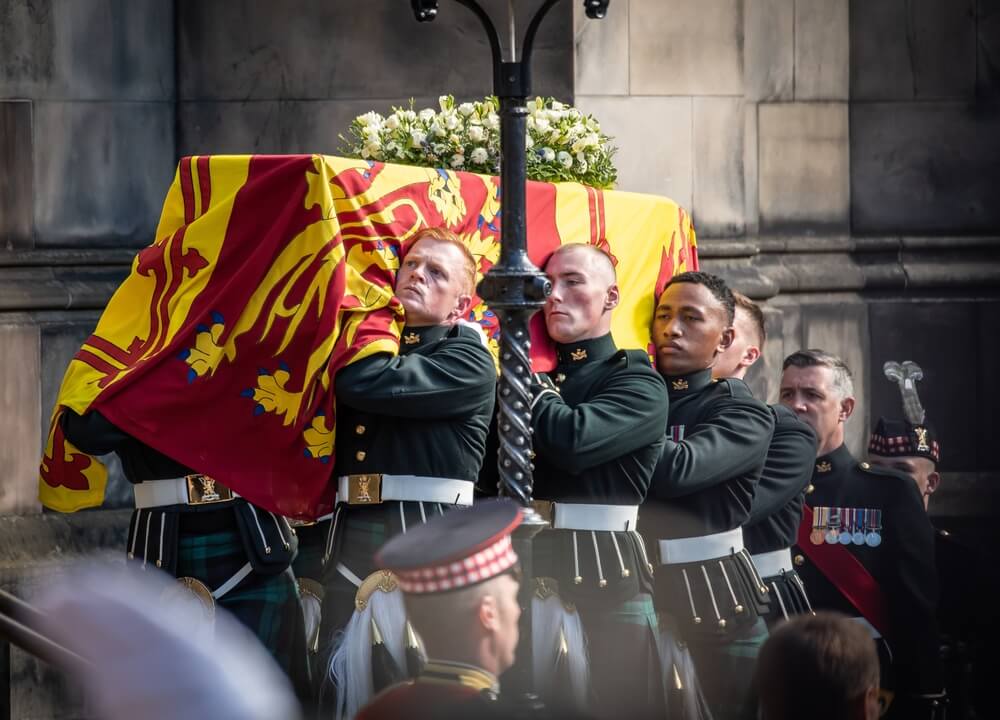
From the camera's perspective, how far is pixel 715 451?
5.54m

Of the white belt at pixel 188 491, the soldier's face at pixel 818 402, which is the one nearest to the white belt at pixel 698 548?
the soldier's face at pixel 818 402

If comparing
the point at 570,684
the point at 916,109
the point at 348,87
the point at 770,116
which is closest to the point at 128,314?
the point at 570,684

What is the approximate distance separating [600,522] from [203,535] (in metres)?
1.29

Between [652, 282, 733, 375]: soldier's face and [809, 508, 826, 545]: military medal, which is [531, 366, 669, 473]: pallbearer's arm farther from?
[809, 508, 826, 545]: military medal

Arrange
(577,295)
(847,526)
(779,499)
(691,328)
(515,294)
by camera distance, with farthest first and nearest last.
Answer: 1. (847,526)
2. (779,499)
3. (691,328)
4. (577,295)
5. (515,294)

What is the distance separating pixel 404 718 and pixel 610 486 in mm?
2527

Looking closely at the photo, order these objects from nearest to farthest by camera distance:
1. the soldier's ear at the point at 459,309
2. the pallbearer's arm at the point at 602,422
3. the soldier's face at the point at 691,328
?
the pallbearer's arm at the point at 602,422 < the soldier's ear at the point at 459,309 < the soldier's face at the point at 691,328

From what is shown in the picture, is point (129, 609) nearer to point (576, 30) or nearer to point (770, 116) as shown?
point (576, 30)

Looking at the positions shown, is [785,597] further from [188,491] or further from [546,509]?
[188,491]

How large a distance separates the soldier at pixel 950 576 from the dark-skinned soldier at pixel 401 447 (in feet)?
7.55

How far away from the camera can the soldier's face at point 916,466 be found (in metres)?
6.87

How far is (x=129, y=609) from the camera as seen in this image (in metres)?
2.05

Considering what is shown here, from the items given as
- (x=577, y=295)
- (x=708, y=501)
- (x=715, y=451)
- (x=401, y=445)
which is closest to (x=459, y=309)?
(x=577, y=295)

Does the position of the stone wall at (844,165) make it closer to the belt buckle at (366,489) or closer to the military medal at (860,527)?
the military medal at (860,527)
